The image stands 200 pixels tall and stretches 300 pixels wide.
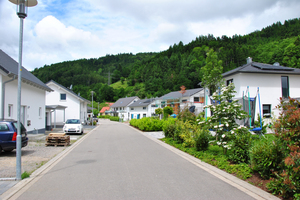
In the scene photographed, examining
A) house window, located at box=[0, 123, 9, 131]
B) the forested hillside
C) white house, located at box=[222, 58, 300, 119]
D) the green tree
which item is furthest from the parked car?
the forested hillside

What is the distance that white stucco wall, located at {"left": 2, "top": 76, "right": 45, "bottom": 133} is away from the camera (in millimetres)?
14836

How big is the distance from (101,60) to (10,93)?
464 ft

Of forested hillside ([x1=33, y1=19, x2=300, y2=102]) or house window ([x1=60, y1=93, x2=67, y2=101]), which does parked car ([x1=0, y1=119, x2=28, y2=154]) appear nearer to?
house window ([x1=60, y1=93, x2=67, y2=101])

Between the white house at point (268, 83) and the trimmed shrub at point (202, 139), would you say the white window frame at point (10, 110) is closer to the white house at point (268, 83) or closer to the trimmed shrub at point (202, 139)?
the trimmed shrub at point (202, 139)

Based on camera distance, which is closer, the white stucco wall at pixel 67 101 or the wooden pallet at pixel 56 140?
the wooden pallet at pixel 56 140

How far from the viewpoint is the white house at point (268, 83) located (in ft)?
81.4

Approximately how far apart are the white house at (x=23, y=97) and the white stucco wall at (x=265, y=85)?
20.4 meters

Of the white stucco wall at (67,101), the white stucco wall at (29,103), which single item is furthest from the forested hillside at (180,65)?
the white stucco wall at (29,103)

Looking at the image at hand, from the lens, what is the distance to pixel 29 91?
61.5ft

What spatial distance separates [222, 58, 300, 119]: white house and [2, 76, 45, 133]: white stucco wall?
20.3m

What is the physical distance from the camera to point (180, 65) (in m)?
90.3

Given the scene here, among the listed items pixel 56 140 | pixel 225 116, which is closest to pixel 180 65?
pixel 56 140

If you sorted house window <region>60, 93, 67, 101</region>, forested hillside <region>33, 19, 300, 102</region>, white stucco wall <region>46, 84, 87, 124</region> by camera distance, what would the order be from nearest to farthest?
white stucco wall <region>46, 84, 87, 124</region> < house window <region>60, 93, 67, 101</region> < forested hillside <region>33, 19, 300, 102</region>

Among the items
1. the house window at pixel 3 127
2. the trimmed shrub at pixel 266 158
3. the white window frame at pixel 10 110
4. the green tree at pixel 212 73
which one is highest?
the green tree at pixel 212 73
